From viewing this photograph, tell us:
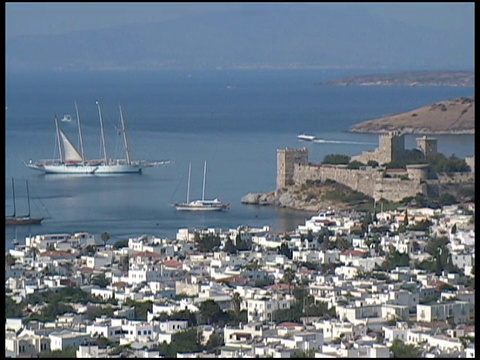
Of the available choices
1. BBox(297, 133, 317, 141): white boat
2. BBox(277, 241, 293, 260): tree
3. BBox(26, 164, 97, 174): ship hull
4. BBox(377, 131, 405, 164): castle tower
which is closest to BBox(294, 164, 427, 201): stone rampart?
BBox(377, 131, 405, 164): castle tower

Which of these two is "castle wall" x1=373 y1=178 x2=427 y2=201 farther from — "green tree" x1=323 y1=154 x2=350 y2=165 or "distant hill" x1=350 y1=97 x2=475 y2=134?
"distant hill" x1=350 y1=97 x2=475 y2=134

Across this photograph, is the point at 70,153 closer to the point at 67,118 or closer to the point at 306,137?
the point at 306,137

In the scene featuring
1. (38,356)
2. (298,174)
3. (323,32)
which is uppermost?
(323,32)

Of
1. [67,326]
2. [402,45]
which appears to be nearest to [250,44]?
[402,45]

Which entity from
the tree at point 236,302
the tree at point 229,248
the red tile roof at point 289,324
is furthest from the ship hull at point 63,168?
the red tile roof at point 289,324

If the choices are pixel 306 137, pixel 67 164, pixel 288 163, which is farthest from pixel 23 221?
pixel 306 137

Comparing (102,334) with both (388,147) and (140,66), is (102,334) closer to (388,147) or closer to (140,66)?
(388,147)
